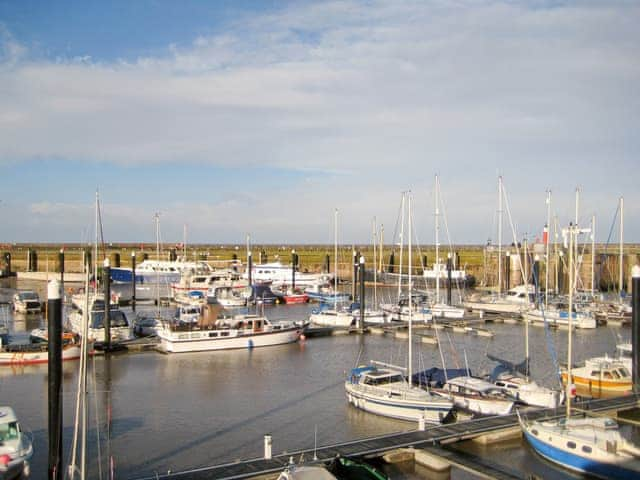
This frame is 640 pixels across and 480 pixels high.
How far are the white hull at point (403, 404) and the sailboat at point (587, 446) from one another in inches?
143

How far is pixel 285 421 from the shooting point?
23375mm

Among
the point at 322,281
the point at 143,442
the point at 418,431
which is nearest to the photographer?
the point at 418,431

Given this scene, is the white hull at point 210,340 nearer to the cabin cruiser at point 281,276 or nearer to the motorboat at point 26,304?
the motorboat at point 26,304

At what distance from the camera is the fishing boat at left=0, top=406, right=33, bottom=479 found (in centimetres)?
1559

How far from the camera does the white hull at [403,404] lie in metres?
22.1

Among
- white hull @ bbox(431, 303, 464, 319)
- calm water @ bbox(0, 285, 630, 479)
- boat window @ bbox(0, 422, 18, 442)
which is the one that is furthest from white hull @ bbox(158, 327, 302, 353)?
boat window @ bbox(0, 422, 18, 442)

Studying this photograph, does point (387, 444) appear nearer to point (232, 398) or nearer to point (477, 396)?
point (477, 396)

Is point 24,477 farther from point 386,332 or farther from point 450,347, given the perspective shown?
point 386,332

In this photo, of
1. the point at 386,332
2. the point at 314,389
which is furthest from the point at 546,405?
the point at 386,332

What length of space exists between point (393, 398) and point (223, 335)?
56.0 ft

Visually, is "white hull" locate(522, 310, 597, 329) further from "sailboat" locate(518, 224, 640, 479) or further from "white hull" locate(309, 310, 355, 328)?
"sailboat" locate(518, 224, 640, 479)

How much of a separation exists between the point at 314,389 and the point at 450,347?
46.7 ft

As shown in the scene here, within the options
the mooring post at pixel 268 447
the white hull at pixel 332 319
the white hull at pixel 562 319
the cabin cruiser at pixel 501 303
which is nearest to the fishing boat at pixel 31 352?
the white hull at pixel 332 319

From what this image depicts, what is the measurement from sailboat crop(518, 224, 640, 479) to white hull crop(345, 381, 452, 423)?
11.9 feet
